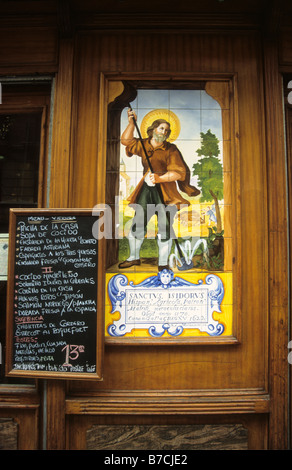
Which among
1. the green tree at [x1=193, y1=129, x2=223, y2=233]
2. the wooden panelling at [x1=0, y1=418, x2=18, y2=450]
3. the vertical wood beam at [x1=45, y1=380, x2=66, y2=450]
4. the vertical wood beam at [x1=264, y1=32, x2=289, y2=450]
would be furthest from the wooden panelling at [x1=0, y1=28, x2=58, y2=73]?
the wooden panelling at [x1=0, y1=418, x2=18, y2=450]

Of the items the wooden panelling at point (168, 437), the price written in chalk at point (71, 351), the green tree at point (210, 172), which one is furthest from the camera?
the green tree at point (210, 172)

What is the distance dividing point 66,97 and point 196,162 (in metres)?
1.33

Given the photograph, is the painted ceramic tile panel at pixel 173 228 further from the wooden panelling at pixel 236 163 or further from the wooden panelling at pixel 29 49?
the wooden panelling at pixel 29 49

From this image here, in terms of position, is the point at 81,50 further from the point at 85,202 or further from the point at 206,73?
the point at 85,202

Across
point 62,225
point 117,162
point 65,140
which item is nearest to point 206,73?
point 117,162

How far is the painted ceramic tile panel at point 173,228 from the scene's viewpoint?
2.79 meters

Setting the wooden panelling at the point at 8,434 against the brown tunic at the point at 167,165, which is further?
the brown tunic at the point at 167,165

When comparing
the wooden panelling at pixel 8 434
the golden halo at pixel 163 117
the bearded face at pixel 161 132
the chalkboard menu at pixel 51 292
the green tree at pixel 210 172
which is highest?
the golden halo at pixel 163 117

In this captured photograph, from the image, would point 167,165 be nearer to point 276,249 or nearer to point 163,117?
point 163,117

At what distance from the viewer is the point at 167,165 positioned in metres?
2.90

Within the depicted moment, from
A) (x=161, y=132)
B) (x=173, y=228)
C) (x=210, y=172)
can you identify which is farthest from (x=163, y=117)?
(x=173, y=228)

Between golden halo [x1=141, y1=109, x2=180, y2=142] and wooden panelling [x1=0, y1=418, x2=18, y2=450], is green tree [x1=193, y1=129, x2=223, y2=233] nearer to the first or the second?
golden halo [x1=141, y1=109, x2=180, y2=142]

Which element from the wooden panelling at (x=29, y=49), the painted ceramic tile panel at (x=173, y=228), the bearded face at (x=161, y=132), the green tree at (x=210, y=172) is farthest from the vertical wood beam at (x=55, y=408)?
the wooden panelling at (x=29, y=49)

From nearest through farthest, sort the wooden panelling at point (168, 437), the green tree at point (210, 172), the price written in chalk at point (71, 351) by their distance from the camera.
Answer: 1. the price written in chalk at point (71, 351)
2. the wooden panelling at point (168, 437)
3. the green tree at point (210, 172)
